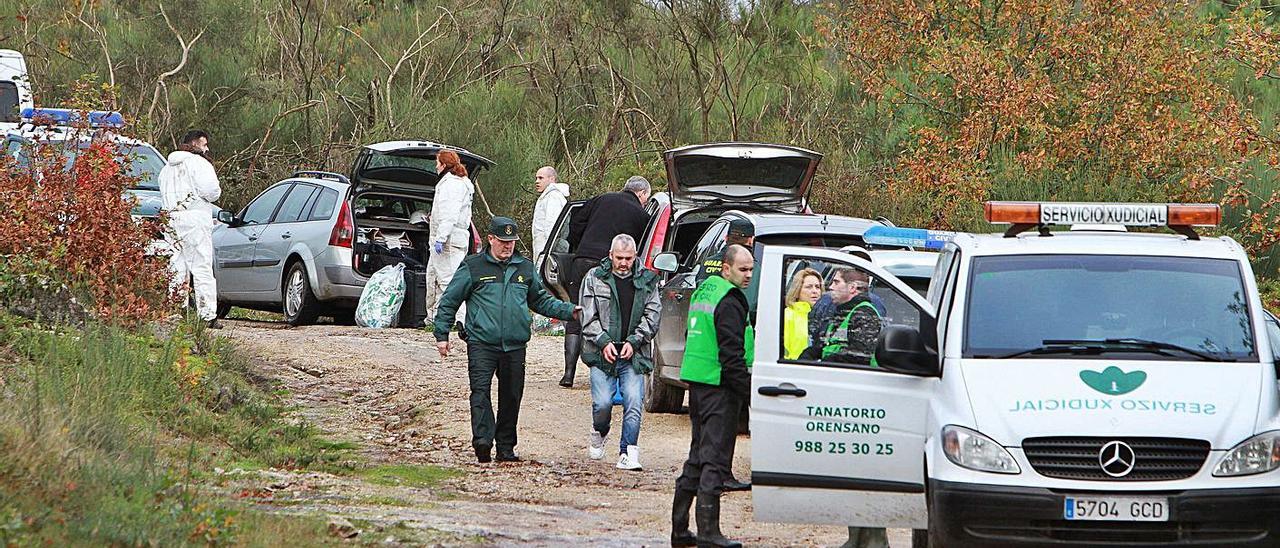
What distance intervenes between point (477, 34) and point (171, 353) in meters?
16.4

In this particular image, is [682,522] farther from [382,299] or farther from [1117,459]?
[382,299]

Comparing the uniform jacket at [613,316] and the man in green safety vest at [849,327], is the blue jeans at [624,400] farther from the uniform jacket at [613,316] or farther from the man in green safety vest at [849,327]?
the man in green safety vest at [849,327]

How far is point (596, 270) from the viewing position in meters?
10.9

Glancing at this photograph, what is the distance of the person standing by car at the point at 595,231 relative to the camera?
14477 mm

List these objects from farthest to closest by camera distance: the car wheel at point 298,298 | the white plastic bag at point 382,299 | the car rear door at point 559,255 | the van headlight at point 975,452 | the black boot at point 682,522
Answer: the car wheel at point 298,298
the white plastic bag at point 382,299
the car rear door at point 559,255
the black boot at point 682,522
the van headlight at point 975,452

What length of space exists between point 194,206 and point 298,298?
3.07m

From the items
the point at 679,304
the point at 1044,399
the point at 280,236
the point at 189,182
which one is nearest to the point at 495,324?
the point at 679,304

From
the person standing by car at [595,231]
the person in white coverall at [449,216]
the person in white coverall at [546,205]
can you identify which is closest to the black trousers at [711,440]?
the person standing by car at [595,231]

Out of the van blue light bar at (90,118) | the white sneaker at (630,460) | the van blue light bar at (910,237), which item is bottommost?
the white sneaker at (630,460)

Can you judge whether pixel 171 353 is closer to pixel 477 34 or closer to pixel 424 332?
pixel 424 332

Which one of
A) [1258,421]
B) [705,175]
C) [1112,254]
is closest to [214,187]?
[705,175]

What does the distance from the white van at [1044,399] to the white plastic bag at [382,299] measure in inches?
400

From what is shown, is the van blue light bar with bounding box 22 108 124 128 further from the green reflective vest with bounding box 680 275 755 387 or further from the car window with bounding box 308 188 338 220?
the green reflective vest with bounding box 680 275 755 387

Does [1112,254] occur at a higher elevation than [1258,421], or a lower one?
higher
